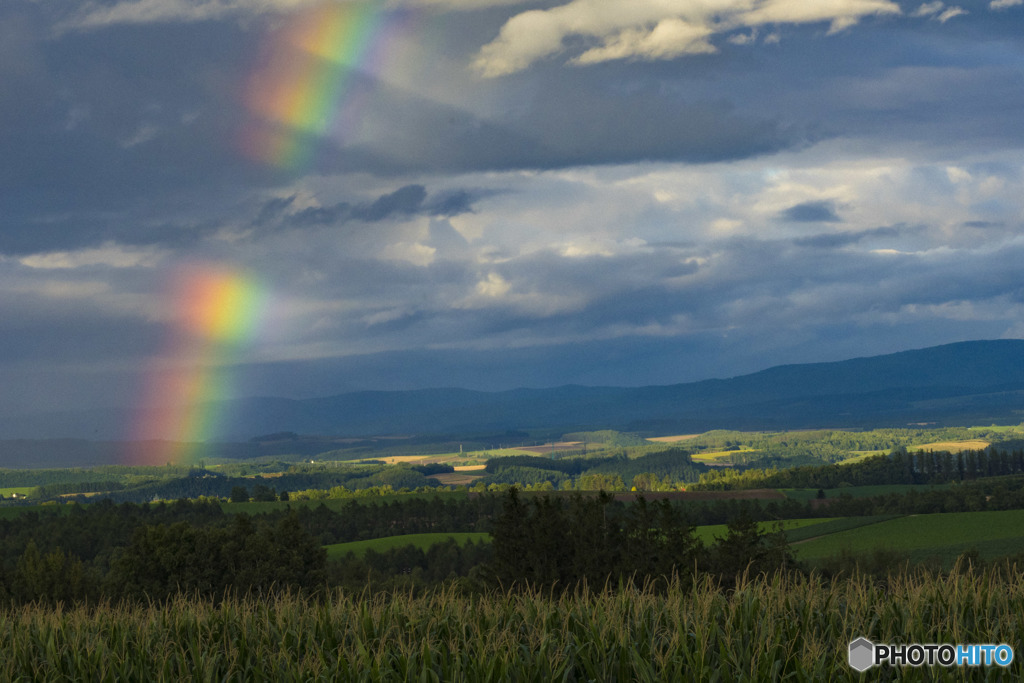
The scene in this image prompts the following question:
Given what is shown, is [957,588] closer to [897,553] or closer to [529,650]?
[529,650]

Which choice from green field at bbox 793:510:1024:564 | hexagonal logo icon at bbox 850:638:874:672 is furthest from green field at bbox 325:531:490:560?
hexagonal logo icon at bbox 850:638:874:672

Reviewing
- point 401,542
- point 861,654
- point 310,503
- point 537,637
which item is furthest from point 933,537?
point 310,503

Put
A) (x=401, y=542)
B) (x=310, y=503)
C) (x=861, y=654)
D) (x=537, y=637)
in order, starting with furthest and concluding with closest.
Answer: (x=310, y=503)
(x=401, y=542)
(x=537, y=637)
(x=861, y=654)

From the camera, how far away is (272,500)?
194 meters

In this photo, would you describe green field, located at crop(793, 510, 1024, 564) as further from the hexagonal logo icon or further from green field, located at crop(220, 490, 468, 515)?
the hexagonal logo icon

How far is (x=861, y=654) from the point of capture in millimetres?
13234

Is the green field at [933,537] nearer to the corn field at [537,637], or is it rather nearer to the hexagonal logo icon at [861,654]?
the corn field at [537,637]

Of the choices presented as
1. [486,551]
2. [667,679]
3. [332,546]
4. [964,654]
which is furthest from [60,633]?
[332,546]

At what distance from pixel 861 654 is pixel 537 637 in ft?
16.5

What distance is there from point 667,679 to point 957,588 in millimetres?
6227

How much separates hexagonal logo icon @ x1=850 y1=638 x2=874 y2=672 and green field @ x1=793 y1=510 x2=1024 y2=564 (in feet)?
262

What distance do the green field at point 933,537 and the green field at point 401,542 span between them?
47440 millimetres

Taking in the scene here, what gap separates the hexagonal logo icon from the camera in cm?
1290

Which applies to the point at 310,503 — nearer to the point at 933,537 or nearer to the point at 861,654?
the point at 933,537
